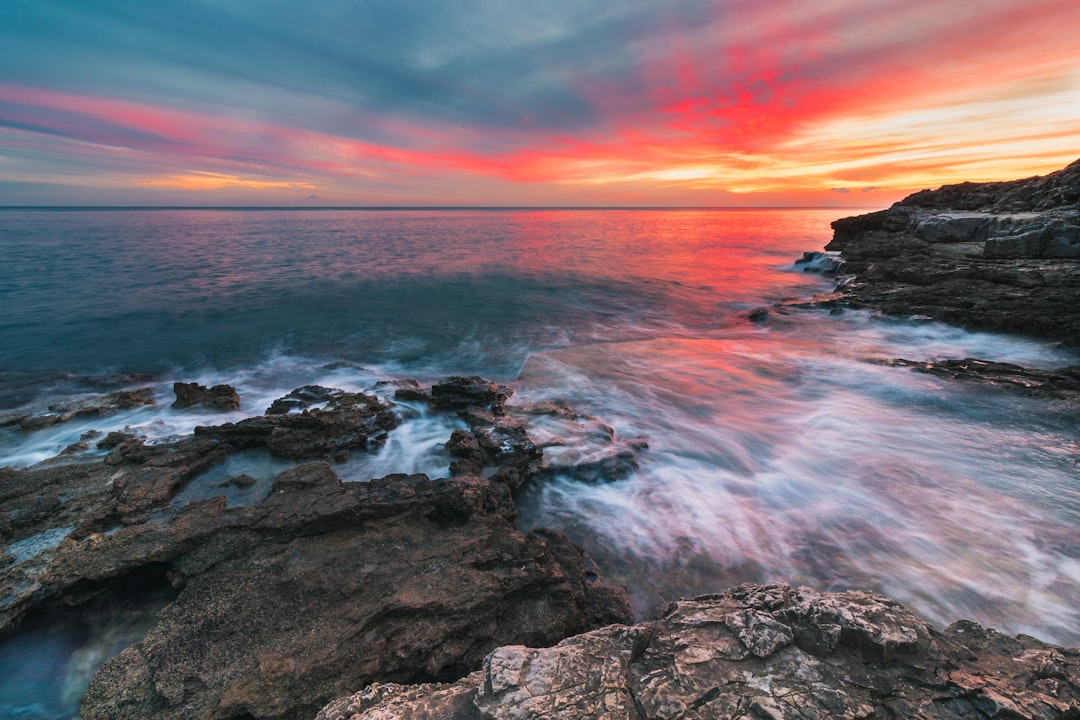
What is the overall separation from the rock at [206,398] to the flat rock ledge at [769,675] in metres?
8.01

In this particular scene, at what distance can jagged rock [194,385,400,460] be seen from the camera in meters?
6.66

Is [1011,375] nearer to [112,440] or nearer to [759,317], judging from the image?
[759,317]

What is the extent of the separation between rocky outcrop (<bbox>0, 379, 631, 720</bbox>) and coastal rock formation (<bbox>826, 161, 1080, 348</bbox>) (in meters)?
14.6

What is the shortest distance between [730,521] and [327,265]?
31.2 meters

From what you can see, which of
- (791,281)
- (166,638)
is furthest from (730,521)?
(791,281)

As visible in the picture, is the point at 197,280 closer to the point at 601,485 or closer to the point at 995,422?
the point at 601,485

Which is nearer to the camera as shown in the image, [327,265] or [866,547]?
Answer: [866,547]

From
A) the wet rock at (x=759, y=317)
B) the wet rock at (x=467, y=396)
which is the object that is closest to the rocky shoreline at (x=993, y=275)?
the wet rock at (x=759, y=317)

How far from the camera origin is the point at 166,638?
3.44 m

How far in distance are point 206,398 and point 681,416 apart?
9.55m

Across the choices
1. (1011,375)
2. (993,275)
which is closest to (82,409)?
(1011,375)

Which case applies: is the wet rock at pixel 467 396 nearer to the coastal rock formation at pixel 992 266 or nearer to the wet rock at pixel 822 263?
the coastal rock formation at pixel 992 266

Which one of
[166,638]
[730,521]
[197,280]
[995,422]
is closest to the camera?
[166,638]

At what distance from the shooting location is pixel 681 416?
8.98 meters
